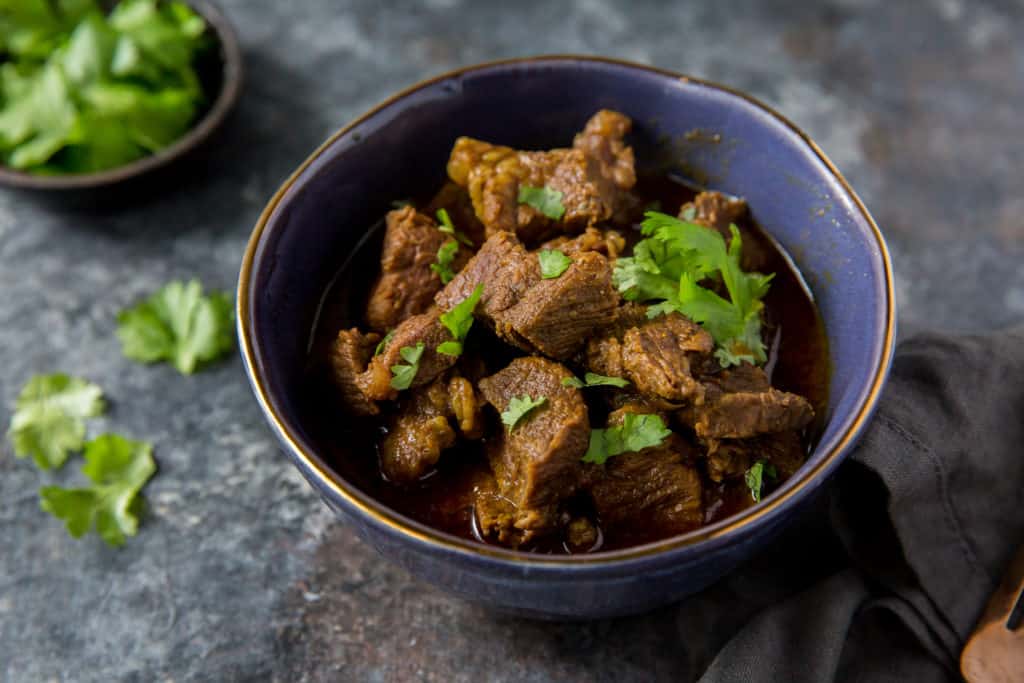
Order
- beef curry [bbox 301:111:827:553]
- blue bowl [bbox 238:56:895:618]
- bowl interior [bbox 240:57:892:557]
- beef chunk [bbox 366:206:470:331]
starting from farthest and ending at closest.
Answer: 1. beef chunk [bbox 366:206:470:331]
2. bowl interior [bbox 240:57:892:557]
3. beef curry [bbox 301:111:827:553]
4. blue bowl [bbox 238:56:895:618]

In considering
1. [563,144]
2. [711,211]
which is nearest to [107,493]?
[563,144]

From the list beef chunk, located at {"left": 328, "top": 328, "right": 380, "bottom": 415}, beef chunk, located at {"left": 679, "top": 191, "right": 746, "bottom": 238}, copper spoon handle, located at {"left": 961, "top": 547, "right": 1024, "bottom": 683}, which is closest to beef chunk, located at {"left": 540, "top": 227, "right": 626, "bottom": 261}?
beef chunk, located at {"left": 679, "top": 191, "right": 746, "bottom": 238}

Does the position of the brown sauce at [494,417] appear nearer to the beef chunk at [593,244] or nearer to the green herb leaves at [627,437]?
the green herb leaves at [627,437]

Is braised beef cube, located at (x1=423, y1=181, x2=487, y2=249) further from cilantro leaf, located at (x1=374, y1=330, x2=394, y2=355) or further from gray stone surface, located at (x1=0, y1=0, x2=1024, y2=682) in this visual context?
gray stone surface, located at (x1=0, y1=0, x2=1024, y2=682)

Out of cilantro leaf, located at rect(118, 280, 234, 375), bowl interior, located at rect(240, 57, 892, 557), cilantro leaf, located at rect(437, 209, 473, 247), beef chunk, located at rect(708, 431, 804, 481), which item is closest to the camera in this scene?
beef chunk, located at rect(708, 431, 804, 481)

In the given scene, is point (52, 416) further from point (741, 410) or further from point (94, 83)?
point (741, 410)
